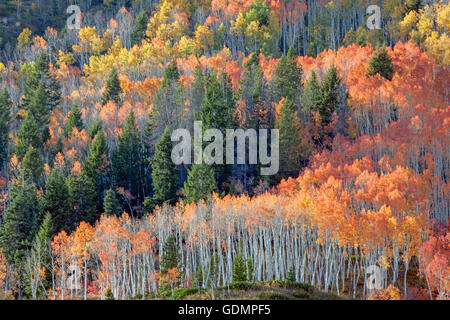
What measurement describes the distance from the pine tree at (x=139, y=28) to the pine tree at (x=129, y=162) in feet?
178

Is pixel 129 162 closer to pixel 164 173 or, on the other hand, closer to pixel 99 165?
pixel 99 165

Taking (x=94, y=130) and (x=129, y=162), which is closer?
(x=129, y=162)

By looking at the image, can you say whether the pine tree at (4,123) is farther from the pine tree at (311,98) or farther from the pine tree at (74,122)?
the pine tree at (311,98)

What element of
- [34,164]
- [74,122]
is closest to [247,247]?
[34,164]

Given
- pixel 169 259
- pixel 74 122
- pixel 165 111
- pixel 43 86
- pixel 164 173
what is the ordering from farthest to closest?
pixel 43 86
pixel 165 111
pixel 74 122
pixel 164 173
pixel 169 259

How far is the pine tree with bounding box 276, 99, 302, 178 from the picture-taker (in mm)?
73062

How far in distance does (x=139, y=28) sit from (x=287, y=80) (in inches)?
2124

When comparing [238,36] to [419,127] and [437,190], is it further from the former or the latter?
[437,190]

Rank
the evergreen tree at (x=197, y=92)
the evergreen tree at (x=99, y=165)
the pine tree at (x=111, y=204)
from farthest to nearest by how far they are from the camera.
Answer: the evergreen tree at (x=197, y=92) → the evergreen tree at (x=99, y=165) → the pine tree at (x=111, y=204)

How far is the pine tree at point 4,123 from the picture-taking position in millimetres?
81738

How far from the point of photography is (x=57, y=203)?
6456 cm

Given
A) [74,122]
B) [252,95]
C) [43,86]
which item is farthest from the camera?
[43,86]

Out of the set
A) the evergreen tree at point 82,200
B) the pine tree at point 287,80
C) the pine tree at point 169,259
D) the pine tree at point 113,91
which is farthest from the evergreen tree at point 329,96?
the pine tree at point 169,259
